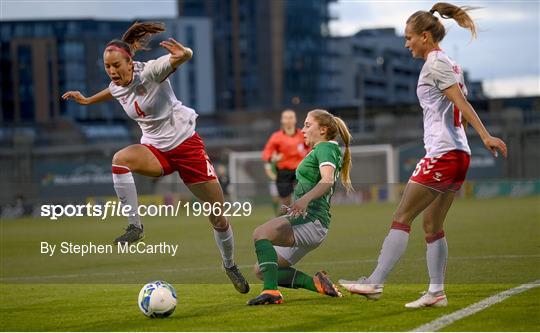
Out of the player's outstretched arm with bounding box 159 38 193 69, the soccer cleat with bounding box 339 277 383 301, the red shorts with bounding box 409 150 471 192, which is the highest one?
the player's outstretched arm with bounding box 159 38 193 69

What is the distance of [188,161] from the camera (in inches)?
386

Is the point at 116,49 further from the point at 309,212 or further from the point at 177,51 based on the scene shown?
the point at 309,212

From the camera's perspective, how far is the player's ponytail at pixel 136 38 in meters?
9.41

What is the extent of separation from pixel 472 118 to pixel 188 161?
117 inches

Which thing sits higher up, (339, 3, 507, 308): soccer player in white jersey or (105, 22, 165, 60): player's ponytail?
(105, 22, 165, 60): player's ponytail

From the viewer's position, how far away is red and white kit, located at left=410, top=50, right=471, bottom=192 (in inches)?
327

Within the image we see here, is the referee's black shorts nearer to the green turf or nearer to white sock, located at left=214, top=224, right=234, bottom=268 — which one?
the green turf

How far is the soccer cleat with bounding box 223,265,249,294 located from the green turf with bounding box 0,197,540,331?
91 mm

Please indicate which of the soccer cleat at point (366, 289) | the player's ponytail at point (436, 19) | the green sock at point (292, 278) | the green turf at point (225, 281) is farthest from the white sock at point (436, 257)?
the player's ponytail at point (436, 19)

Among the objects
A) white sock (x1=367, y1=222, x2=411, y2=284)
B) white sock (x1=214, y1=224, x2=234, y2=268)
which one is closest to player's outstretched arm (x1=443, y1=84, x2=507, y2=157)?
white sock (x1=367, y1=222, x2=411, y2=284)

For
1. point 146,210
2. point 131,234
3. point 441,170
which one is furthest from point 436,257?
point 146,210

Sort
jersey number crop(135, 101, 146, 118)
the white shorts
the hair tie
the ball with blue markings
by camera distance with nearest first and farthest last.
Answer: the ball with blue markings < the white shorts < the hair tie < jersey number crop(135, 101, 146, 118)

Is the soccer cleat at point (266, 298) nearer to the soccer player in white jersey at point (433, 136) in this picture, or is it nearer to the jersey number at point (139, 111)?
the soccer player in white jersey at point (433, 136)

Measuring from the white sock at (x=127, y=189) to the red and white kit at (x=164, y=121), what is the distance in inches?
13.6
